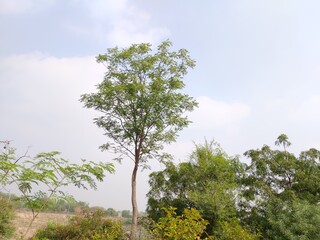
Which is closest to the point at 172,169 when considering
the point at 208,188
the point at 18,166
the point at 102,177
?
the point at 208,188

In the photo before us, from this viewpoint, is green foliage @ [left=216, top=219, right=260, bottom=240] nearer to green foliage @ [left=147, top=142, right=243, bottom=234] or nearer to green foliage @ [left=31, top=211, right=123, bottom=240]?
green foliage @ [left=147, top=142, right=243, bottom=234]

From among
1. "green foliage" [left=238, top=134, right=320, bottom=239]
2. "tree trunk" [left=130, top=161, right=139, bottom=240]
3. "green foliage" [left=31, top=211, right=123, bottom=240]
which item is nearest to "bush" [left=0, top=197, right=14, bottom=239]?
"green foliage" [left=31, top=211, right=123, bottom=240]

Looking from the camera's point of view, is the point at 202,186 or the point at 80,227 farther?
the point at 202,186

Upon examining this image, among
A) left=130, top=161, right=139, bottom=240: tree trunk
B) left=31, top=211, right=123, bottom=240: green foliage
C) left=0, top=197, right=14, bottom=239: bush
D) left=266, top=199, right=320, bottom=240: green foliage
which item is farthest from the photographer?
left=0, top=197, right=14, bottom=239: bush

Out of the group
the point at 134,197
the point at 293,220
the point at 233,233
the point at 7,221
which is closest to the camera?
the point at 233,233

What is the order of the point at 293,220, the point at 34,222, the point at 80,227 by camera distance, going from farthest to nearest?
the point at 34,222 < the point at 80,227 < the point at 293,220

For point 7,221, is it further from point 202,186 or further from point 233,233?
point 233,233

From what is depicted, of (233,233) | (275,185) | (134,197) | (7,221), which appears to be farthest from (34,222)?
(275,185)

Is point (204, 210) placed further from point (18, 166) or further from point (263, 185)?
point (18, 166)

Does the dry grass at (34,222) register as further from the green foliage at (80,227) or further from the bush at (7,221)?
the green foliage at (80,227)

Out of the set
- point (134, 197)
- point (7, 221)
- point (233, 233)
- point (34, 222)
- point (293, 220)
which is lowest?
point (34, 222)

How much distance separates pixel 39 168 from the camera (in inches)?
135

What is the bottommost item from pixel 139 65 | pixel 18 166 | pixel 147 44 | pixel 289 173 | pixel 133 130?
pixel 18 166

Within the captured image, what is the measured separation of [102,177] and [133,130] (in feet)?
28.1
